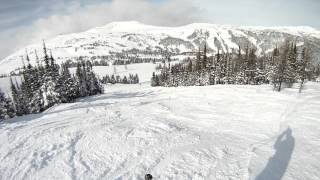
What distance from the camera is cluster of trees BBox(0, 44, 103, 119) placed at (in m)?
54.5

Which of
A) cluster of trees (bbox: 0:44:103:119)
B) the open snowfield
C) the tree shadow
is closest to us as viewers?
the tree shadow

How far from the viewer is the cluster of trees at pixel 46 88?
5450 cm

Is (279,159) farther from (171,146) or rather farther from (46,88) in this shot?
(46,88)

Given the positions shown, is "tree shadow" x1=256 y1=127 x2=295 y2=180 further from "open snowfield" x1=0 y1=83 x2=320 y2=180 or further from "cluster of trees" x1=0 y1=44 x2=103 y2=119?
"cluster of trees" x1=0 y1=44 x2=103 y2=119

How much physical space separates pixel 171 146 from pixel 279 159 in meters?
8.05

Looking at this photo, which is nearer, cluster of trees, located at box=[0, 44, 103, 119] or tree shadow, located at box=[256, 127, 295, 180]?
Answer: tree shadow, located at box=[256, 127, 295, 180]

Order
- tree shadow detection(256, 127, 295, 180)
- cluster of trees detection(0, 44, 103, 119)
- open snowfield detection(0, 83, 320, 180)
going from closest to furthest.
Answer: tree shadow detection(256, 127, 295, 180) < open snowfield detection(0, 83, 320, 180) < cluster of trees detection(0, 44, 103, 119)

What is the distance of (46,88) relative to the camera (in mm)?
54781

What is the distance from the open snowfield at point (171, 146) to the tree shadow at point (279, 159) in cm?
6

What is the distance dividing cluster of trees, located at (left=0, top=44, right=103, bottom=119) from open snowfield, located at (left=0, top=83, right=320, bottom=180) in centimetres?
2449

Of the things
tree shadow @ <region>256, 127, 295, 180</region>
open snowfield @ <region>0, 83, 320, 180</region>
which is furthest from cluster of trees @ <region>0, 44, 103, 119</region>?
tree shadow @ <region>256, 127, 295, 180</region>

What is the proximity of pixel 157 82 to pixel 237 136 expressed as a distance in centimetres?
10917

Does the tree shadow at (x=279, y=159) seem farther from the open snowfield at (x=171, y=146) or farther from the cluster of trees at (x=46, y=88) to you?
the cluster of trees at (x=46, y=88)

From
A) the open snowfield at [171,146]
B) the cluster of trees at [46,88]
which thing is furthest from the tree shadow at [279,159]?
the cluster of trees at [46,88]
